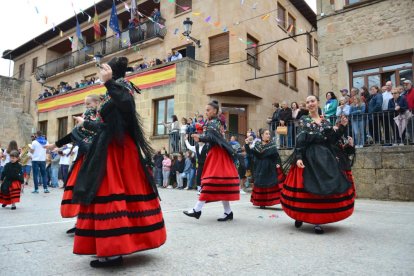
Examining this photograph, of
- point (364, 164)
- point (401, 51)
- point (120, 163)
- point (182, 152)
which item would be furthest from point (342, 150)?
point (182, 152)

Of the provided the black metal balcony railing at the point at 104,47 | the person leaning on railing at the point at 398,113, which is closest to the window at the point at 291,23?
the black metal balcony railing at the point at 104,47

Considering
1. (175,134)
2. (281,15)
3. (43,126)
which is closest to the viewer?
(175,134)

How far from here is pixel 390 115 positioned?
9828 millimetres

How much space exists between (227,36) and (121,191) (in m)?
15.8

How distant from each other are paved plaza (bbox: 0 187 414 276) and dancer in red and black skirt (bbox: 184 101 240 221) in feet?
1.14

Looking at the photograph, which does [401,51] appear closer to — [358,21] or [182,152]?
[358,21]

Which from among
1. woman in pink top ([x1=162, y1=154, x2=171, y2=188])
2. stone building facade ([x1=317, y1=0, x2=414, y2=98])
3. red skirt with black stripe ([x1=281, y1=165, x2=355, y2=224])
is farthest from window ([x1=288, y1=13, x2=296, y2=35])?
red skirt with black stripe ([x1=281, y1=165, x2=355, y2=224])

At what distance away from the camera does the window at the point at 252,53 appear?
58.9 ft

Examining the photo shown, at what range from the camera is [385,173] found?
981 centimetres

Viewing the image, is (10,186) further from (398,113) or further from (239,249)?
(398,113)

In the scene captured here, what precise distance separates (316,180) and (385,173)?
6.23 m

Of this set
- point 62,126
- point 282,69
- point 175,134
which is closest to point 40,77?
point 62,126

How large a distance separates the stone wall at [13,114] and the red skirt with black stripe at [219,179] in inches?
992

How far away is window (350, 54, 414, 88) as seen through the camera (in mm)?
11766
